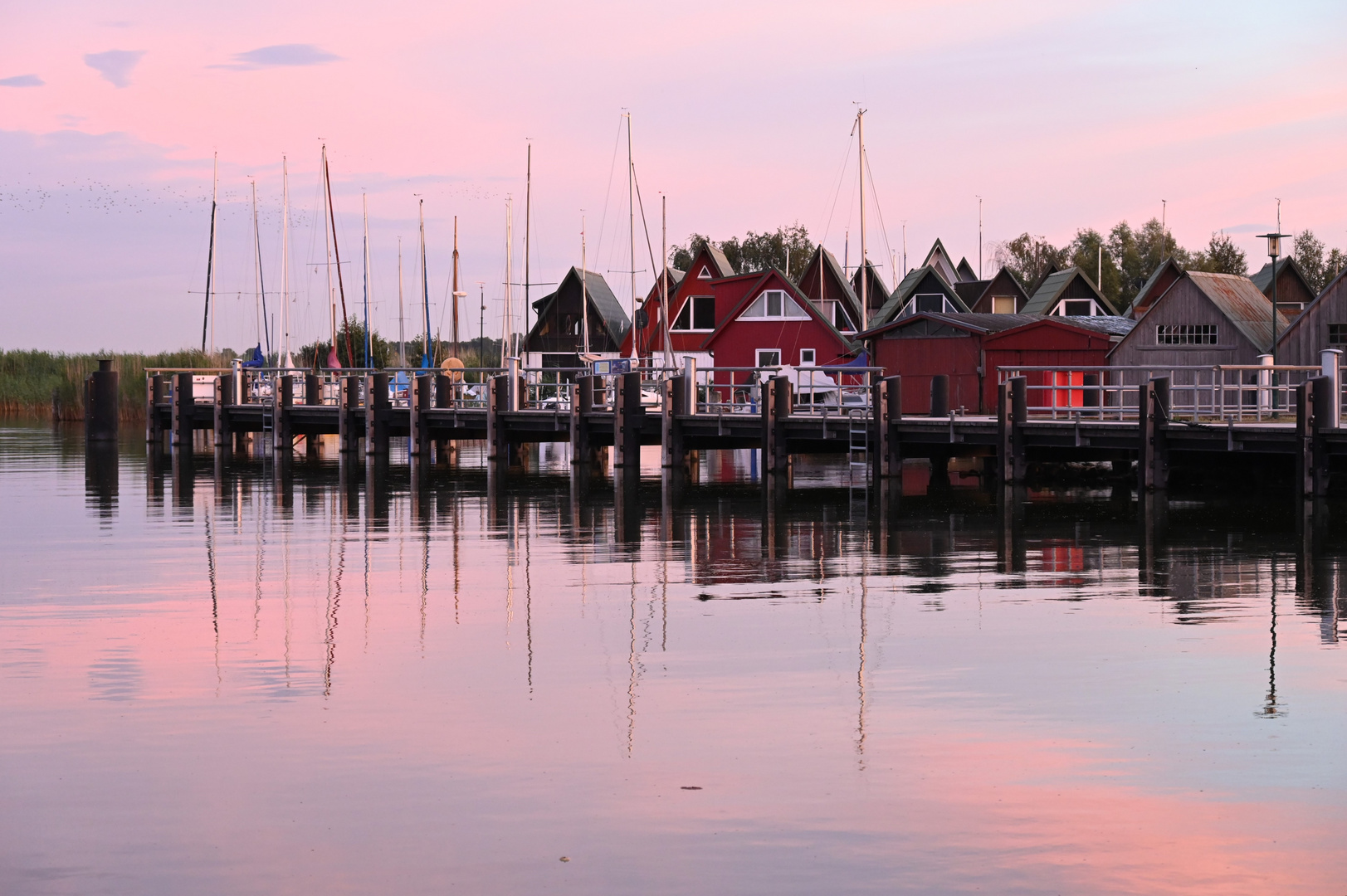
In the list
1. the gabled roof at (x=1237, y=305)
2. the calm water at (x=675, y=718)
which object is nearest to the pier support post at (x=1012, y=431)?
the calm water at (x=675, y=718)

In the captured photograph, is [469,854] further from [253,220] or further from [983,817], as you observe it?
[253,220]

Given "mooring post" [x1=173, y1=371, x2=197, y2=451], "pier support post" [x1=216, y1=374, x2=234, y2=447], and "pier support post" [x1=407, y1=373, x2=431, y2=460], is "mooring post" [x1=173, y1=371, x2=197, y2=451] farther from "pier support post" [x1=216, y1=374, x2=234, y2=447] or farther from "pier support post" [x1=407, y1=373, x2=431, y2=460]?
"pier support post" [x1=407, y1=373, x2=431, y2=460]

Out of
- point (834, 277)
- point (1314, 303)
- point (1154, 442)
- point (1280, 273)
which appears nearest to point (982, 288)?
point (834, 277)

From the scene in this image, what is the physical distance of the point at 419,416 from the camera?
43625 millimetres

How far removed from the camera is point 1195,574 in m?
18.7

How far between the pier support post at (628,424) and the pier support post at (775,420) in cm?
386

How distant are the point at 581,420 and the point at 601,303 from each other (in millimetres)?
41445

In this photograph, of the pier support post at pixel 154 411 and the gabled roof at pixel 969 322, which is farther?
the pier support post at pixel 154 411

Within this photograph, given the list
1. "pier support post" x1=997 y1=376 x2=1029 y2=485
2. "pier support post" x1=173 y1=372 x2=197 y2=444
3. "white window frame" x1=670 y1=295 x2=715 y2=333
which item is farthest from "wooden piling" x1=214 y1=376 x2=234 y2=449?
"pier support post" x1=997 y1=376 x2=1029 y2=485

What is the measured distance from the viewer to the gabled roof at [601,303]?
261 ft

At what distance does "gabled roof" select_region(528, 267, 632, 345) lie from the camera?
79562 millimetres

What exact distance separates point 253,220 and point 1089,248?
247 ft

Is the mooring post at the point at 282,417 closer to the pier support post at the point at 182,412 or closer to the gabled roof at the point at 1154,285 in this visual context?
the pier support post at the point at 182,412

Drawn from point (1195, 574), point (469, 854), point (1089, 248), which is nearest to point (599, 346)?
point (1089, 248)
